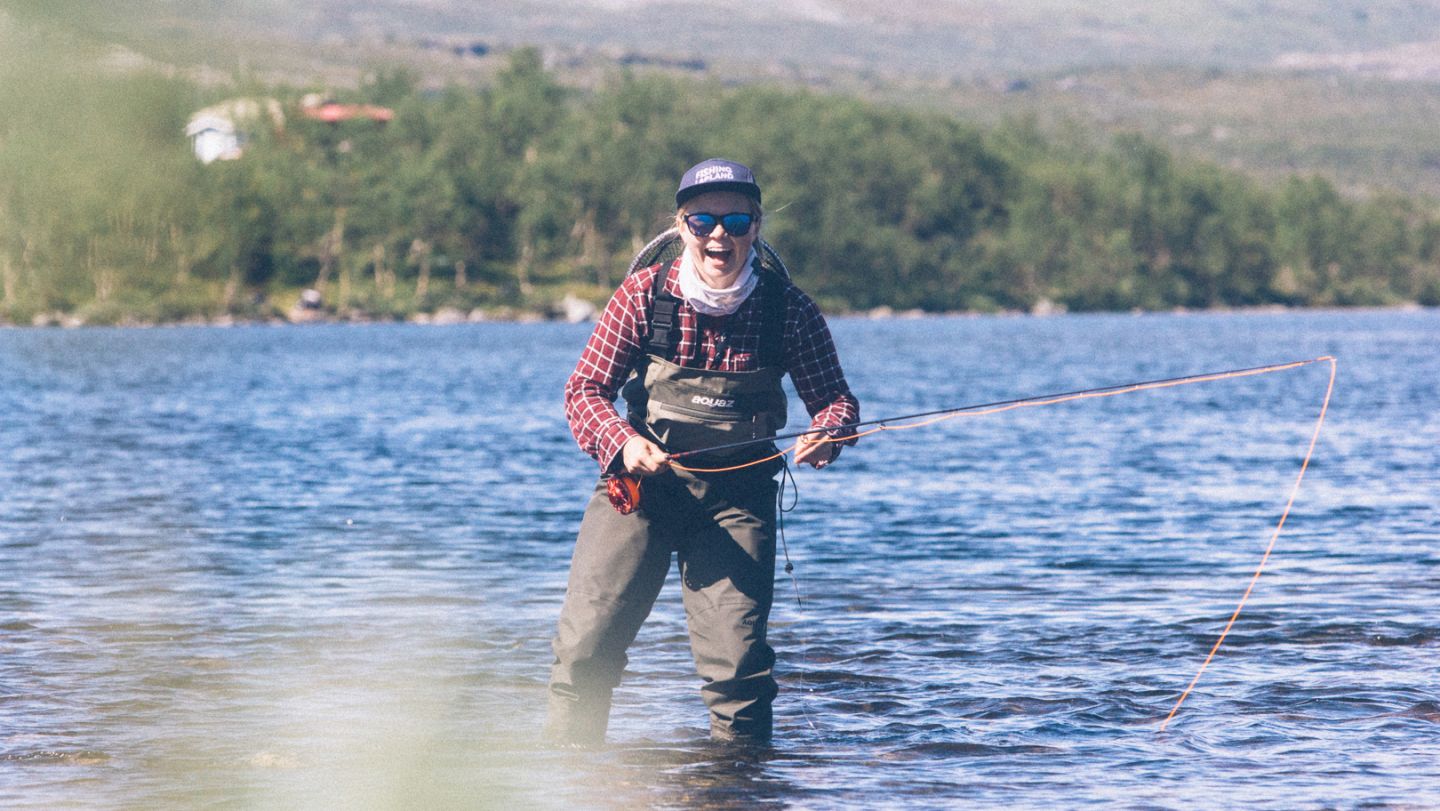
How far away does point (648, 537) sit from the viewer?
6.39 meters

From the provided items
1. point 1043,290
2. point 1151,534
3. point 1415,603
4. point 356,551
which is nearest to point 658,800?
point 1415,603

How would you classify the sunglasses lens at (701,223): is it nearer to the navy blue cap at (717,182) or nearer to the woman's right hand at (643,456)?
the navy blue cap at (717,182)

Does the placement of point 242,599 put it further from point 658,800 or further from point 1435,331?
point 1435,331

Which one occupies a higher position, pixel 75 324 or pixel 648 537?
pixel 648 537

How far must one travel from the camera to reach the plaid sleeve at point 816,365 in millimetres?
6332

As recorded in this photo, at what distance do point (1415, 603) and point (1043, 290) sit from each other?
473 ft

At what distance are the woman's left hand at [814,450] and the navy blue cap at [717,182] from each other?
847mm

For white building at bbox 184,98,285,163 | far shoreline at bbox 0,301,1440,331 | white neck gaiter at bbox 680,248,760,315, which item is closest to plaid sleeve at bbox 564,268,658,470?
white neck gaiter at bbox 680,248,760,315

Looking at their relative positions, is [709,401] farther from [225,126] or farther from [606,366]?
[225,126]

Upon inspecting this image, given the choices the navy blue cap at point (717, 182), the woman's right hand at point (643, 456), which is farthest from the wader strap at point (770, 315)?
the woman's right hand at point (643, 456)

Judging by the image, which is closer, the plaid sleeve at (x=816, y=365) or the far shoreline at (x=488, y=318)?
the plaid sleeve at (x=816, y=365)

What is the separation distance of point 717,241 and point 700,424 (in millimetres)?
686

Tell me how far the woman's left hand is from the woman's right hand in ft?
1.59

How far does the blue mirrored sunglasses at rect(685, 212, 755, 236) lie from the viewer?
602 centimetres
